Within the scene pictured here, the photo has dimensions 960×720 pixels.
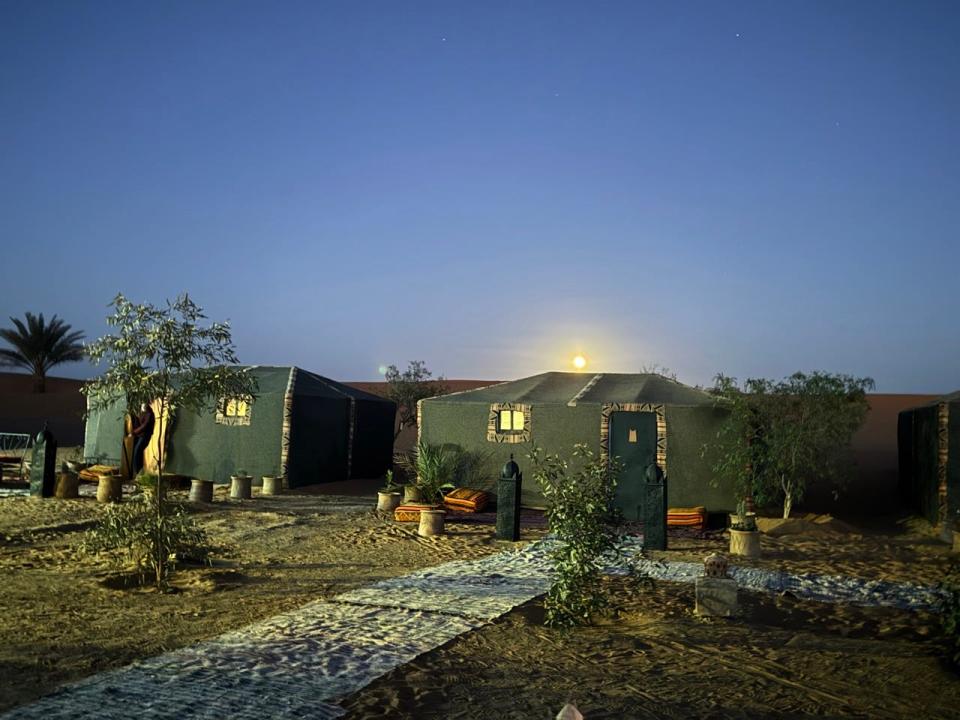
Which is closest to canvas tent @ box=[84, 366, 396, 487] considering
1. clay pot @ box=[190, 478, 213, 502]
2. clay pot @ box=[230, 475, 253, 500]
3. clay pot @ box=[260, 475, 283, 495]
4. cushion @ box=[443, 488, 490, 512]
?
clay pot @ box=[260, 475, 283, 495]

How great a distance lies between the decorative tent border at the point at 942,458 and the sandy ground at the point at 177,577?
7064 millimetres

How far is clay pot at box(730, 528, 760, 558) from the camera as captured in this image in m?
11.5

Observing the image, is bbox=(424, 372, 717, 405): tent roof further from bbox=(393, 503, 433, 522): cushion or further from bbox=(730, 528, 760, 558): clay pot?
bbox=(730, 528, 760, 558): clay pot

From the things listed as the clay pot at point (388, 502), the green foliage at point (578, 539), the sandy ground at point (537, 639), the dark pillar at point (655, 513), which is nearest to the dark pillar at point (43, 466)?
the sandy ground at point (537, 639)

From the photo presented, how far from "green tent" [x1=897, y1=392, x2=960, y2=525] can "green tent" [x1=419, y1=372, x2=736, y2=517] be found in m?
3.54

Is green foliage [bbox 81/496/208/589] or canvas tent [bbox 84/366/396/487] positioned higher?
canvas tent [bbox 84/366/396/487]

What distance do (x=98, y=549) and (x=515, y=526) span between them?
5.94 metres

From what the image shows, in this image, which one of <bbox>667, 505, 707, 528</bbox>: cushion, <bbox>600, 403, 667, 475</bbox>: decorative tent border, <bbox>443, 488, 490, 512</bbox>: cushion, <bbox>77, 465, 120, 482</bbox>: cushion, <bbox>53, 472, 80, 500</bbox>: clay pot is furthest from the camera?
<bbox>77, 465, 120, 482</bbox>: cushion

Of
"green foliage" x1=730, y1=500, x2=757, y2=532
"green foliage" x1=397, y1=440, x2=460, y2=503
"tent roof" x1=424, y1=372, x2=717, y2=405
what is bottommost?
"green foliage" x1=730, y1=500, x2=757, y2=532

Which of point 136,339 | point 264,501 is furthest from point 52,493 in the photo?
point 136,339

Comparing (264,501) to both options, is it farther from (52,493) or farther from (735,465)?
(735,465)

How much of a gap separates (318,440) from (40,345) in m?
28.1

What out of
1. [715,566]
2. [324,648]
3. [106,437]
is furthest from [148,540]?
[106,437]

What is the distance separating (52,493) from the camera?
16.6 m
